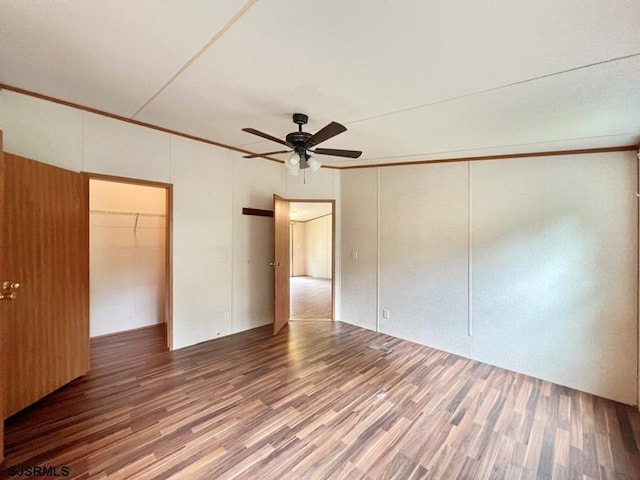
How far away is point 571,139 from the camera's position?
2621 mm

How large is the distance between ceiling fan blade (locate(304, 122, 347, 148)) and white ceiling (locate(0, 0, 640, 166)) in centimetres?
33

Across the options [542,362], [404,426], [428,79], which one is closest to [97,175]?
[428,79]

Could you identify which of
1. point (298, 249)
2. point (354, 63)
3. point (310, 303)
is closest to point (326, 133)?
point (354, 63)

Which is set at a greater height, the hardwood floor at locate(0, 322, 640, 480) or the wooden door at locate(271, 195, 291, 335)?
the wooden door at locate(271, 195, 291, 335)

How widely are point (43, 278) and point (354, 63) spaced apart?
3.06 m

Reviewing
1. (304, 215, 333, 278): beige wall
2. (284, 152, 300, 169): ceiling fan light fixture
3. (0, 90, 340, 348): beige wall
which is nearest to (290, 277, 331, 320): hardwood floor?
(0, 90, 340, 348): beige wall

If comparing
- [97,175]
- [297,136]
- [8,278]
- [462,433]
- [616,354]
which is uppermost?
[297,136]

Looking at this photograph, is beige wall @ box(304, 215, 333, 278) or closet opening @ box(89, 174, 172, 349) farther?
beige wall @ box(304, 215, 333, 278)

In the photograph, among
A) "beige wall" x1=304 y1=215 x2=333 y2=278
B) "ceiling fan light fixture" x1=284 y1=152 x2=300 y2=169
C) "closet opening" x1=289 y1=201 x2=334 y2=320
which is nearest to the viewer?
"ceiling fan light fixture" x1=284 y1=152 x2=300 y2=169

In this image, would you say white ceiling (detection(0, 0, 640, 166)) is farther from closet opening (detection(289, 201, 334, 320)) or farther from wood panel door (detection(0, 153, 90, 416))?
closet opening (detection(289, 201, 334, 320))

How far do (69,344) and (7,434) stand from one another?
29.7 inches

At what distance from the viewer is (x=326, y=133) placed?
211 cm

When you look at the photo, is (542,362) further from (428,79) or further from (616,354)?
(428,79)

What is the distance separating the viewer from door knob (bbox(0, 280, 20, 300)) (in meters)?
1.81
